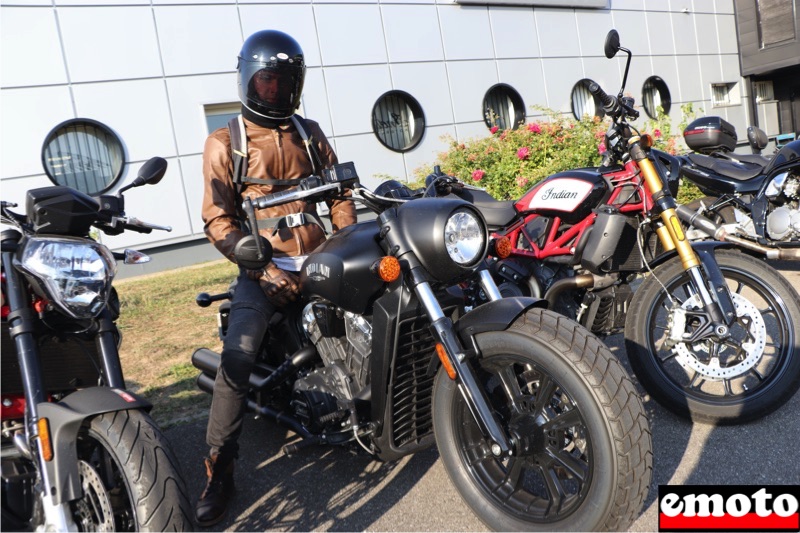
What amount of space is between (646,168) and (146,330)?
15.4 feet

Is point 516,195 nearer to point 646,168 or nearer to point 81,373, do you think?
point 646,168

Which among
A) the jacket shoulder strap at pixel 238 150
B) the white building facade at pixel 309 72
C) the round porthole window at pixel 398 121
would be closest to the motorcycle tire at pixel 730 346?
the jacket shoulder strap at pixel 238 150

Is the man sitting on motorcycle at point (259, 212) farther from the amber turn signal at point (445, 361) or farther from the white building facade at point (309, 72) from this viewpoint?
the white building facade at point (309, 72)

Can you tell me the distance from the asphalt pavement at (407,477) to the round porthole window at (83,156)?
7623 millimetres

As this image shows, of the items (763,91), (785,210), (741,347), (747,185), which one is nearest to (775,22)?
(763,91)

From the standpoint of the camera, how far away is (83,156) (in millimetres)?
9820

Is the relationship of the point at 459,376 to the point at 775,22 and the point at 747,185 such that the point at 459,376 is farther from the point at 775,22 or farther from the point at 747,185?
the point at 775,22

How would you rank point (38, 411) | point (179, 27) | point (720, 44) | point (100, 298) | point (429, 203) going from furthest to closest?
point (720, 44) < point (179, 27) < point (429, 203) < point (100, 298) < point (38, 411)

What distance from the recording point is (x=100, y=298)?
2213 millimetres

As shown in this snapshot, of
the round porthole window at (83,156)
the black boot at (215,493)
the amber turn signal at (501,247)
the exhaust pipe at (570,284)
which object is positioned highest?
the round porthole window at (83,156)

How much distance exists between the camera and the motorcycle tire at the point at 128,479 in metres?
1.85

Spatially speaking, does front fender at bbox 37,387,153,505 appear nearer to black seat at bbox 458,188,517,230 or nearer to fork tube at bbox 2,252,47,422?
fork tube at bbox 2,252,47,422

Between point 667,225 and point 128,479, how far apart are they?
8.56 feet

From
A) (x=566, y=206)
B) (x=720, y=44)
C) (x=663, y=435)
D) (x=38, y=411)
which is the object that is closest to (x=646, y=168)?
(x=566, y=206)
